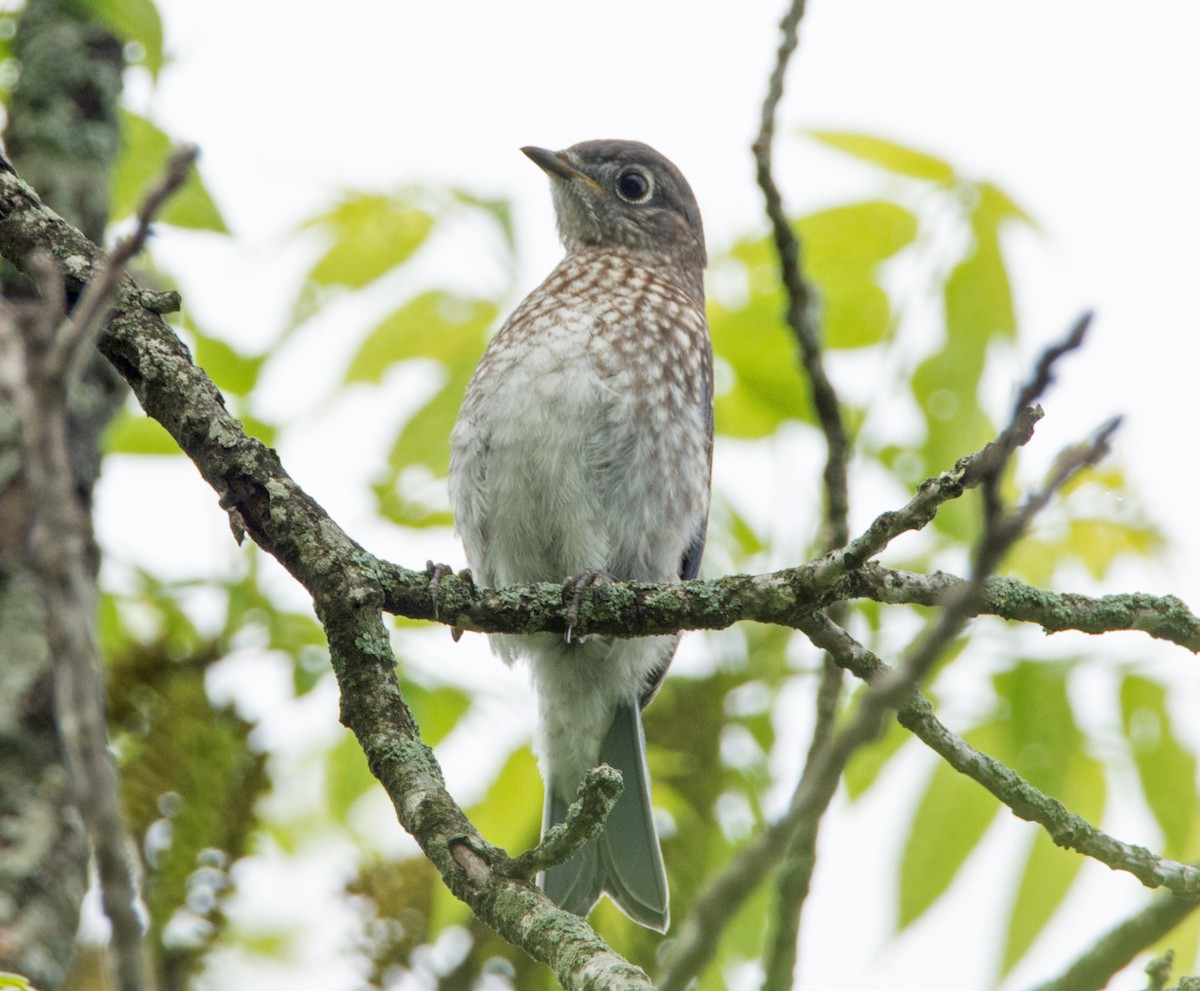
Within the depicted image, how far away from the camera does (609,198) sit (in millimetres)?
7211

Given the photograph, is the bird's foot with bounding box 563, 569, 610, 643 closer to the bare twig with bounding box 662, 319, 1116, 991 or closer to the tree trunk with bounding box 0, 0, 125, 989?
the tree trunk with bounding box 0, 0, 125, 989

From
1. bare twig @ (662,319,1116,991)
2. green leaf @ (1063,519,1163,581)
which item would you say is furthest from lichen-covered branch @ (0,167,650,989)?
green leaf @ (1063,519,1163,581)

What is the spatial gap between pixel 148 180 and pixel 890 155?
8.86 feet

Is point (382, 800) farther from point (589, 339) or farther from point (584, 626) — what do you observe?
point (584, 626)

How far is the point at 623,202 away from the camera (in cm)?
723

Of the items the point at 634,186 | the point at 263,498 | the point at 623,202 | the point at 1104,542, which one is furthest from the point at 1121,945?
the point at 634,186

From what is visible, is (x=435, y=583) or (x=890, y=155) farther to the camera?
(x=890, y=155)

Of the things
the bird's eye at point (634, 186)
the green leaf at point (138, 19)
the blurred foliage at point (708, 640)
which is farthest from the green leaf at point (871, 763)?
the bird's eye at point (634, 186)

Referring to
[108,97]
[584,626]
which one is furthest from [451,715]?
[108,97]

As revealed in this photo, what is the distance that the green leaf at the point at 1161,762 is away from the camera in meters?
4.61

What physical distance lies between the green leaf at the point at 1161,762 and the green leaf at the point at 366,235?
310 cm

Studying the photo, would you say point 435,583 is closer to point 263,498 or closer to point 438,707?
point 263,498

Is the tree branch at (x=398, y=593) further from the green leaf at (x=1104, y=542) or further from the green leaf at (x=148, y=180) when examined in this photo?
the green leaf at (x=1104, y=542)

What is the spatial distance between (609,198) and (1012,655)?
3.45 meters
